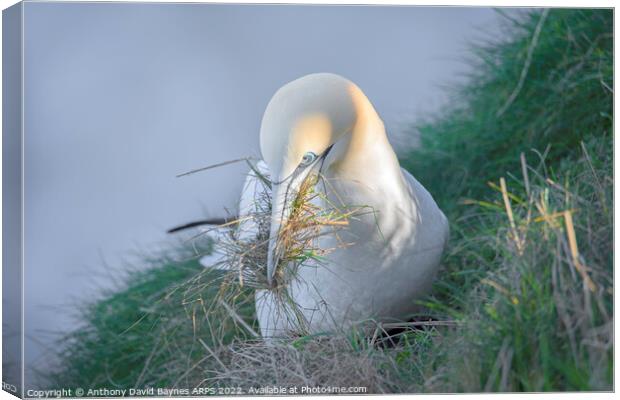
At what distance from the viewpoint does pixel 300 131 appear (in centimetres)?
275

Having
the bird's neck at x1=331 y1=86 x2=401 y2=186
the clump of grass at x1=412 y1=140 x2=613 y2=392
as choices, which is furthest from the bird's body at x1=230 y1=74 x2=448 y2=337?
the clump of grass at x1=412 y1=140 x2=613 y2=392

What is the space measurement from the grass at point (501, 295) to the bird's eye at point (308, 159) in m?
0.40

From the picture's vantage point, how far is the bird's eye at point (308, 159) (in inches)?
110

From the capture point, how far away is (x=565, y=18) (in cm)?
436

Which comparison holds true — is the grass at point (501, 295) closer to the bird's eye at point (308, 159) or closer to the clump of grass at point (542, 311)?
the clump of grass at point (542, 311)

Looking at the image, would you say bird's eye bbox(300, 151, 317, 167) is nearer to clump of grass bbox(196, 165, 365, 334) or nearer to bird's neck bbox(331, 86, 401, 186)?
clump of grass bbox(196, 165, 365, 334)

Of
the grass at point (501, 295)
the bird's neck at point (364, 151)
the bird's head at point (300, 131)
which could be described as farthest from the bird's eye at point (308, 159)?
the grass at point (501, 295)

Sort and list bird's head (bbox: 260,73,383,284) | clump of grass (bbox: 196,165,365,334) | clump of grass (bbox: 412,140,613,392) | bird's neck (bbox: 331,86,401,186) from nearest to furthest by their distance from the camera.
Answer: clump of grass (bbox: 412,140,613,392)
bird's head (bbox: 260,73,383,284)
clump of grass (bbox: 196,165,365,334)
bird's neck (bbox: 331,86,401,186)

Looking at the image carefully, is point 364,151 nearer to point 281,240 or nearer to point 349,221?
point 349,221

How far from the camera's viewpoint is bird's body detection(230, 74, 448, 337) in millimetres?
2832

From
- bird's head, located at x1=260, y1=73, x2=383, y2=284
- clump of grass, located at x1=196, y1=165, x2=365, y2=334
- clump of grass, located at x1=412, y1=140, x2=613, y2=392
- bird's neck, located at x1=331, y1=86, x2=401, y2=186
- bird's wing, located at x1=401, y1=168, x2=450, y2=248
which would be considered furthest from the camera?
bird's wing, located at x1=401, y1=168, x2=450, y2=248

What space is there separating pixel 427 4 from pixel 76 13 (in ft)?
3.69

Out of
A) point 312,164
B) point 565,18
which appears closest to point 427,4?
point 312,164

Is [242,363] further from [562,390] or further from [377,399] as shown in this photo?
[562,390]
